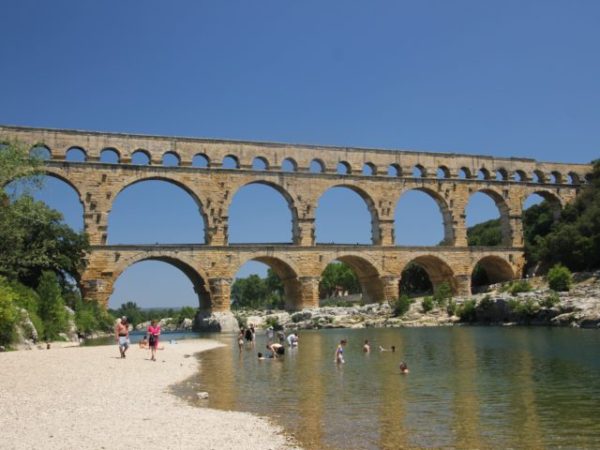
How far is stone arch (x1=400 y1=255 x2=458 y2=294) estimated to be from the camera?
43.8 meters

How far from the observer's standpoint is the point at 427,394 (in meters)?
11.5

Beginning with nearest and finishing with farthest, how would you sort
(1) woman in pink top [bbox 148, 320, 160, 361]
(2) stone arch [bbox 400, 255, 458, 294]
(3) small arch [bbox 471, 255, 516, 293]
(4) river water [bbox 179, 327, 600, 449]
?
1. (4) river water [bbox 179, 327, 600, 449]
2. (1) woman in pink top [bbox 148, 320, 160, 361]
3. (2) stone arch [bbox 400, 255, 458, 294]
4. (3) small arch [bbox 471, 255, 516, 293]

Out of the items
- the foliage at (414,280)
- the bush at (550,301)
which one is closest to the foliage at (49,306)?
the bush at (550,301)

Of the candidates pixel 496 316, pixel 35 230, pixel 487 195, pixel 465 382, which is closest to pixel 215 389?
Result: pixel 465 382

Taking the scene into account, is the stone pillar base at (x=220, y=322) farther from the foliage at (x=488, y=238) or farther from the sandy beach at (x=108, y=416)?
the foliage at (x=488, y=238)

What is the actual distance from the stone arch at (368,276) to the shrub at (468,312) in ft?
24.1

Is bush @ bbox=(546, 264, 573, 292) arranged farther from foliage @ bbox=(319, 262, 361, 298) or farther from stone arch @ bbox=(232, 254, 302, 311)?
foliage @ bbox=(319, 262, 361, 298)

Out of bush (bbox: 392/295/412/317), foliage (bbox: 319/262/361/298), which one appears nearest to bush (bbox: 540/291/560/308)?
bush (bbox: 392/295/412/317)

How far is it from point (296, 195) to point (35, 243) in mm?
16981

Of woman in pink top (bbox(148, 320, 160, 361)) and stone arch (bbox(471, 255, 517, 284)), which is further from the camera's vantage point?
stone arch (bbox(471, 255, 517, 284))

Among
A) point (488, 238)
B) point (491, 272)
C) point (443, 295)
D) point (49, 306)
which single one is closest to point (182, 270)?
point (49, 306)

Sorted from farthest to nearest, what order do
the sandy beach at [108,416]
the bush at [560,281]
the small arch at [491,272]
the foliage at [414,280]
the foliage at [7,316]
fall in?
the foliage at [414,280] → the small arch at [491,272] → the bush at [560,281] → the foliage at [7,316] → the sandy beach at [108,416]

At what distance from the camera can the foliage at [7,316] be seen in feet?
59.5

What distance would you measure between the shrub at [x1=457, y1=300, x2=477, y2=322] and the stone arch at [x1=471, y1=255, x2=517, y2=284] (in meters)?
9.08
